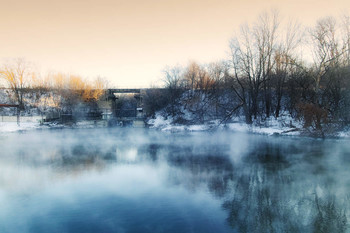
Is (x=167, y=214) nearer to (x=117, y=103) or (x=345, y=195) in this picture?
(x=345, y=195)

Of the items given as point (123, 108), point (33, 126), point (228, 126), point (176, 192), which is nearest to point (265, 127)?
point (228, 126)

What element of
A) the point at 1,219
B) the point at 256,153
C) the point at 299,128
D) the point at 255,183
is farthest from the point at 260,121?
the point at 1,219

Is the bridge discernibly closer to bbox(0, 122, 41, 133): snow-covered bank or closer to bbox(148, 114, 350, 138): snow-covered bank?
bbox(148, 114, 350, 138): snow-covered bank

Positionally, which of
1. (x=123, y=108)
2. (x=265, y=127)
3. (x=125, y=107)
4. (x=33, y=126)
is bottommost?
(x=265, y=127)

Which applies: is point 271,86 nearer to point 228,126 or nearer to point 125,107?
point 228,126

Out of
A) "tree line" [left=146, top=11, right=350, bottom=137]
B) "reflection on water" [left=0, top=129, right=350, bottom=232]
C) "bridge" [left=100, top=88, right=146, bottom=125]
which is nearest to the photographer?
"reflection on water" [left=0, top=129, right=350, bottom=232]

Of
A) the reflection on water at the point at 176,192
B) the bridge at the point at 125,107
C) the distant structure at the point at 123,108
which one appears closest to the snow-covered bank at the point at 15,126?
the distant structure at the point at 123,108

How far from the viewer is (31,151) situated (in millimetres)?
15898

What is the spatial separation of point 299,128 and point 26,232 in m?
22.4

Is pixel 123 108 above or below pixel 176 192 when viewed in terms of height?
above

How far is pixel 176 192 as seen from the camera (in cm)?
830

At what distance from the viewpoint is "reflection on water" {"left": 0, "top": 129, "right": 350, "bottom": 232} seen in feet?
19.6

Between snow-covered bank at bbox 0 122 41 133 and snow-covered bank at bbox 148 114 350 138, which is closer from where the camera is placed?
snow-covered bank at bbox 148 114 350 138

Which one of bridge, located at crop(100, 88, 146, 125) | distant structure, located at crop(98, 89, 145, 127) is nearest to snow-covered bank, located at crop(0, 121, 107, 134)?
distant structure, located at crop(98, 89, 145, 127)
